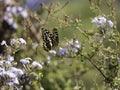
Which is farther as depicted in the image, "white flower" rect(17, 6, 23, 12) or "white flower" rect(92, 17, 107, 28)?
"white flower" rect(17, 6, 23, 12)

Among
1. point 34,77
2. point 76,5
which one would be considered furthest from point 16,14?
point 76,5

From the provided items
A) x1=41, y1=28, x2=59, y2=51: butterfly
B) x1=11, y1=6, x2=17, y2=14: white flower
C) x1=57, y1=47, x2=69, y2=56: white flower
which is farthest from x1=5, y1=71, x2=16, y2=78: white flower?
x1=11, y1=6, x2=17, y2=14: white flower

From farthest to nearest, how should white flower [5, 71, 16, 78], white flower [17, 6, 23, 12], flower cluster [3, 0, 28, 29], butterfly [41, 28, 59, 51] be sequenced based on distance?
white flower [17, 6, 23, 12]
flower cluster [3, 0, 28, 29]
butterfly [41, 28, 59, 51]
white flower [5, 71, 16, 78]

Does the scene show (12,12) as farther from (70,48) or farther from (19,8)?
(70,48)

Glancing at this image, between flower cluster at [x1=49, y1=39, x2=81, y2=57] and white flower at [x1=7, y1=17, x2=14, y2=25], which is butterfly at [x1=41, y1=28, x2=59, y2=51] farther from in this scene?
white flower at [x1=7, y1=17, x2=14, y2=25]

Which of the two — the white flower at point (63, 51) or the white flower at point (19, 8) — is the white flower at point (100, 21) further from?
the white flower at point (19, 8)

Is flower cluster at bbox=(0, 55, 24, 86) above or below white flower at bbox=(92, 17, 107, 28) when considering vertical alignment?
below

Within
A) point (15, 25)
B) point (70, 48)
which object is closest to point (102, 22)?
point (70, 48)
